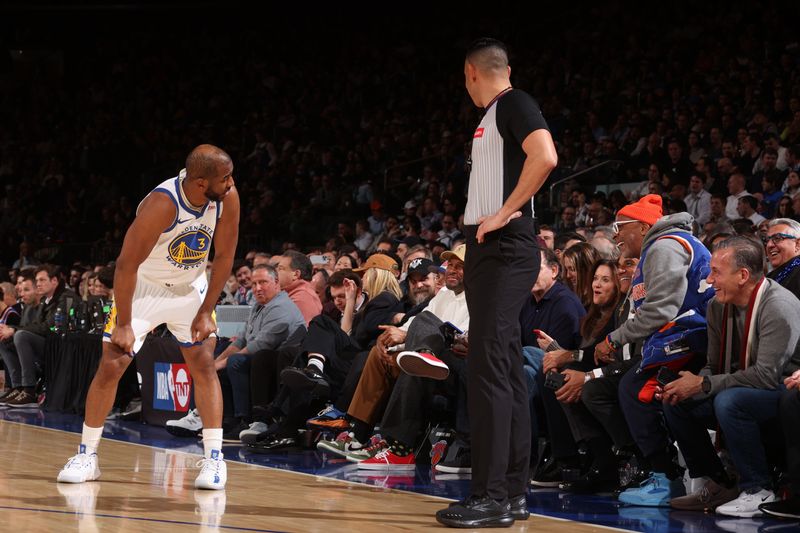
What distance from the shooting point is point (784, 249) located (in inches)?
218

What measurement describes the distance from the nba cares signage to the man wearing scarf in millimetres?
→ 4398

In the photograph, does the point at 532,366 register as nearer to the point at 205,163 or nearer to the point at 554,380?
the point at 554,380

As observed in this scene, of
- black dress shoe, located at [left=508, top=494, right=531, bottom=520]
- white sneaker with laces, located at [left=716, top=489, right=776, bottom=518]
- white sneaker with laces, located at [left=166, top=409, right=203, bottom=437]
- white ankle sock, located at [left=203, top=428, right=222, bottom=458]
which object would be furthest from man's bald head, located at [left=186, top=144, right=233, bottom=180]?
white sneaker with laces, located at [left=166, top=409, right=203, bottom=437]

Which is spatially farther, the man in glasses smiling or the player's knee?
the man in glasses smiling

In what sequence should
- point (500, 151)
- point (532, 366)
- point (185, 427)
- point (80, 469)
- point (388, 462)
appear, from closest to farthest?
1. point (500, 151)
2. point (80, 469)
3. point (532, 366)
4. point (388, 462)
5. point (185, 427)

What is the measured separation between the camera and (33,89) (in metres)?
21.7

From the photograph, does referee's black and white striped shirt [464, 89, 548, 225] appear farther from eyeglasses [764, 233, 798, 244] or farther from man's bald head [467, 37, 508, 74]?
eyeglasses [764, 233, 798, 244]

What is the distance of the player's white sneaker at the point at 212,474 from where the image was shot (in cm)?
476

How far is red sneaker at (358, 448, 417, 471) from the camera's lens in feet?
19.1

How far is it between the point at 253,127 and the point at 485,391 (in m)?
15.3

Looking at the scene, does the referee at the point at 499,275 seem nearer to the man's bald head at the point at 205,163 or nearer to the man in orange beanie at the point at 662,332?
the man in orange beanie at the point at 662,332

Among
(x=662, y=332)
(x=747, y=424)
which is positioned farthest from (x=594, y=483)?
(x=747, y=424)

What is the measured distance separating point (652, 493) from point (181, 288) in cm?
238

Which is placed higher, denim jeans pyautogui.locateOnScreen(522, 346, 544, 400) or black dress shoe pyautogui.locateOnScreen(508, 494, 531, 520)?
denim jeans pyautogui.locateOnScreen(522, 346, 544, 400)
